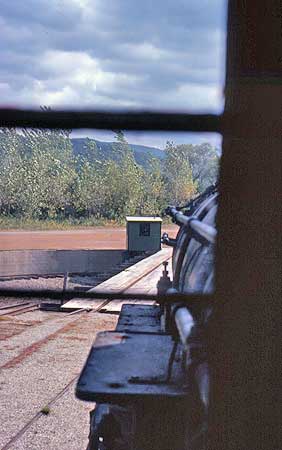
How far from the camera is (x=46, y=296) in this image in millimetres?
896

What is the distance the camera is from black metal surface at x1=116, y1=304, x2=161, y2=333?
8.25ft

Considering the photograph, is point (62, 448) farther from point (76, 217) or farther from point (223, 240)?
point (223, 240)

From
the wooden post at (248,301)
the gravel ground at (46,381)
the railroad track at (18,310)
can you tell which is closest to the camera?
the wooden post at (248,301)

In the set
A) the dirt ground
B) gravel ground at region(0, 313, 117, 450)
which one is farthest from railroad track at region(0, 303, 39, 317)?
the dirt ground

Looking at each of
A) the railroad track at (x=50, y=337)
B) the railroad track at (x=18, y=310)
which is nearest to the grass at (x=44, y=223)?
the railroad track at (x=50, y=337)

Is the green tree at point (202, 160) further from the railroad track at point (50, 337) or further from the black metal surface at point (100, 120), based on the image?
the railroad track at point (50, 337)

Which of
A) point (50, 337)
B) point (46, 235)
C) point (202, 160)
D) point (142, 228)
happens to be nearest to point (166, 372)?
point (202, 160)

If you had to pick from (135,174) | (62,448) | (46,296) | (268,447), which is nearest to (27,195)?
(135,174)

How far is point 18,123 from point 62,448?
476 cm

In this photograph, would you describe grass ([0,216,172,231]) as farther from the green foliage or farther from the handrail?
the handrail

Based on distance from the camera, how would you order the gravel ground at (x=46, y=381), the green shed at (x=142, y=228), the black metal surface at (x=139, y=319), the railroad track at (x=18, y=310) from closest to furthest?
the green shed at (x=142, y=228) → the black metal surface at (x=139, y=319) → the gravel ground at (x=46, y=381) → the railroad track at (x=18, y=310)

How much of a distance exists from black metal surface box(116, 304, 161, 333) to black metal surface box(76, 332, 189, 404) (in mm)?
441

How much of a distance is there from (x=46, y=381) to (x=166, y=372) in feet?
19.6

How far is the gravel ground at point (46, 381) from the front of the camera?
18.1 feet
